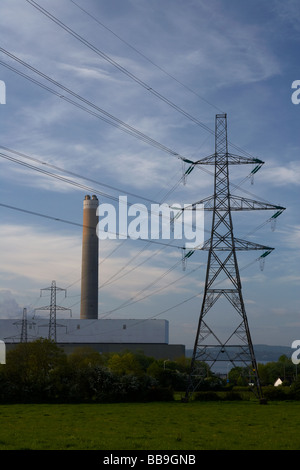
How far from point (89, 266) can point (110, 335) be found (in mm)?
19005

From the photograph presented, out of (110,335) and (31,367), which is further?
(110,335)

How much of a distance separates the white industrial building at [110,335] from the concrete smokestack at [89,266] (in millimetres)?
4392

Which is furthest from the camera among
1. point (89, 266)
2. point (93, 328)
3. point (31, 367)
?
point (93, 328)

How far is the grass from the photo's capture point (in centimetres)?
2016

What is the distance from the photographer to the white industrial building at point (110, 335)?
4877 inches

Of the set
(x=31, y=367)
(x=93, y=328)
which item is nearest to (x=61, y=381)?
(x=31, y=367)

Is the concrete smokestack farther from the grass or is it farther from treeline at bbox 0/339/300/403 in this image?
the grass

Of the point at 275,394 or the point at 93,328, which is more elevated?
the point at 93,328

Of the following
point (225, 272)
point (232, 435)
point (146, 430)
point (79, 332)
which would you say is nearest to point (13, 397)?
point (225, 272)

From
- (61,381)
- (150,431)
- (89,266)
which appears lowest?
(150,431)

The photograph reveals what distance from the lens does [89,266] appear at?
116 meters

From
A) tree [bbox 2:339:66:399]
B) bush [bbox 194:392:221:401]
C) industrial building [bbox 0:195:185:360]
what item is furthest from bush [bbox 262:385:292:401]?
industrial building [bbox 0:195:185:360]

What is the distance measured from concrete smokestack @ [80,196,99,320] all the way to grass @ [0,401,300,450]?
80715 mm

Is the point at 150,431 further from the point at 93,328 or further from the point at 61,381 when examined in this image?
the point at 93,328
